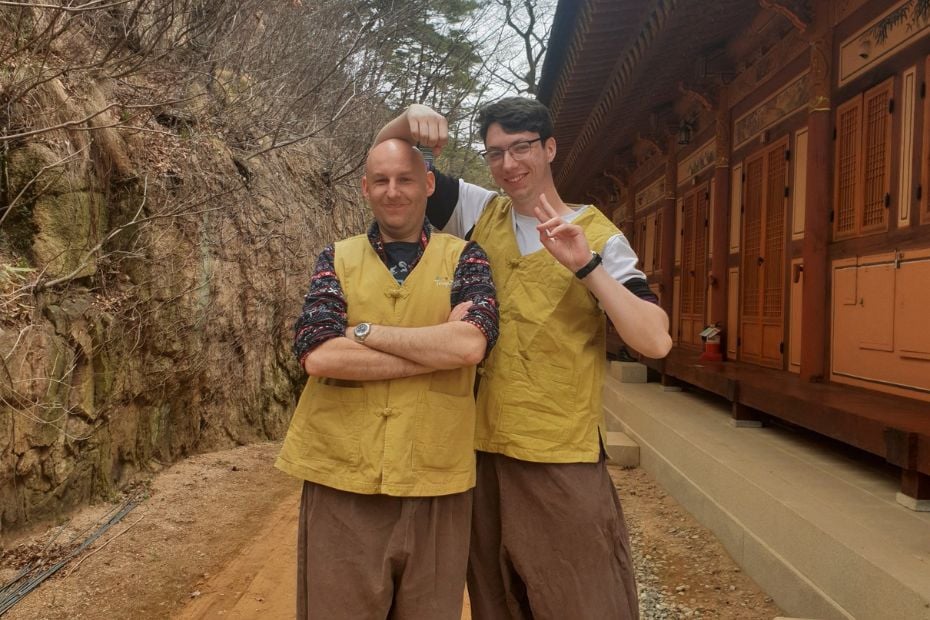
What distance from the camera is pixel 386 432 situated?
5.82ft

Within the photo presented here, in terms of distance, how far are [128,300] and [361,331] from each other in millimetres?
4520

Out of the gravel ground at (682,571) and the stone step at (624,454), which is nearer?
the gravel ground at (682,571)

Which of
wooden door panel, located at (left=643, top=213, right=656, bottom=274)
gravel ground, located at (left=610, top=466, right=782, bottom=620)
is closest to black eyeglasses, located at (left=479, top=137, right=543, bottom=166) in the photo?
gravel ground, located at (left=610, top=466, right=782, bottom=620)

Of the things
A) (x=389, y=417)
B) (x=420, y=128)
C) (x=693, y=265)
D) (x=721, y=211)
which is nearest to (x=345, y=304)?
(x=389, y=417)

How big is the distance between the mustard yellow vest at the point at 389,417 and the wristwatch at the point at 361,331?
7 cm

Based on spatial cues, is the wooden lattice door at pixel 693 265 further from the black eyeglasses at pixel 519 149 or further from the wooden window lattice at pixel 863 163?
the black eyeglasses at pixel 519 149

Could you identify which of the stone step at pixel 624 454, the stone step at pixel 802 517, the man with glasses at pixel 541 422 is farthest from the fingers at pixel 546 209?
the stone step at pixel 624 454

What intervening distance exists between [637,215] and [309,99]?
6078 millimetres

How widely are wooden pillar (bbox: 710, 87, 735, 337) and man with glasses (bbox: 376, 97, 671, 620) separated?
6104mm

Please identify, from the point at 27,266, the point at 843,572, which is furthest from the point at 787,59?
the point at 27,266

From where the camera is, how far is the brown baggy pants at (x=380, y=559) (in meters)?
1.77

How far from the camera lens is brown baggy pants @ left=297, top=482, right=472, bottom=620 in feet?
5.80

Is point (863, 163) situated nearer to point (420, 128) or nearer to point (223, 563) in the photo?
point (420, 128)

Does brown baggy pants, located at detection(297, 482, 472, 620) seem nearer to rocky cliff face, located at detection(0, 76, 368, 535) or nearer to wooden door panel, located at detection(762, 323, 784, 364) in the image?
rocky cliff face, located at detection(0, 76, 368, 535)
